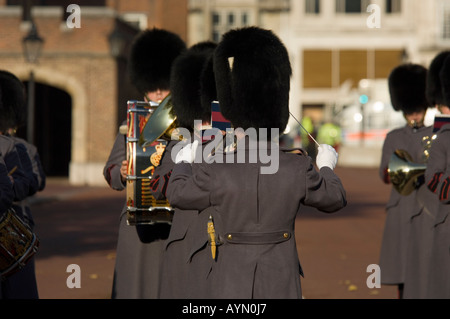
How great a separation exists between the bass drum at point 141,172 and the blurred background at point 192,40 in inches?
285

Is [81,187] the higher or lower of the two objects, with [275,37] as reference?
lower

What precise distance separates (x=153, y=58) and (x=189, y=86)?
104 centimetres

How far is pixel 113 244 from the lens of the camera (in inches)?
444

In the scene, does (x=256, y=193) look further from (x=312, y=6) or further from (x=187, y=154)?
(x=312, y=6)

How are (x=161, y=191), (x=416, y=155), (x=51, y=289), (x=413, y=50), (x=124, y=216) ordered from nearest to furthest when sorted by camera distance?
(x=161, y=191), (x=124, y=216), (x=416, y=155), (x=51, y=289), (x=413, y=50)

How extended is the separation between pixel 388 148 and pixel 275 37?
3208 millimetres

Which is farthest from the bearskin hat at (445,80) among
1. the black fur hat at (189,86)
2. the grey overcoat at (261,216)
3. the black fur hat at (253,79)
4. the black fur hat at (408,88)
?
the grey overcoat at (261,216)

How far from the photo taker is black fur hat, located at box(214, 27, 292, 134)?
391cm

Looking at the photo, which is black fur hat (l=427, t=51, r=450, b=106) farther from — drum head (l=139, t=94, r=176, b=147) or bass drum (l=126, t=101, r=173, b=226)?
bass drum (l=126, t=101, r=173, b=226)

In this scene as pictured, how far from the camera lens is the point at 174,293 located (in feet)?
16.0

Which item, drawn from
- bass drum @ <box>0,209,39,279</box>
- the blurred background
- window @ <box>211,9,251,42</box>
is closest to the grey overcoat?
bass drum @ <box>0,209,39,279</box>

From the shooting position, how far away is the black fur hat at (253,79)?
154 inches

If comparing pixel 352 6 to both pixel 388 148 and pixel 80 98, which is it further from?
pixel 388 148
